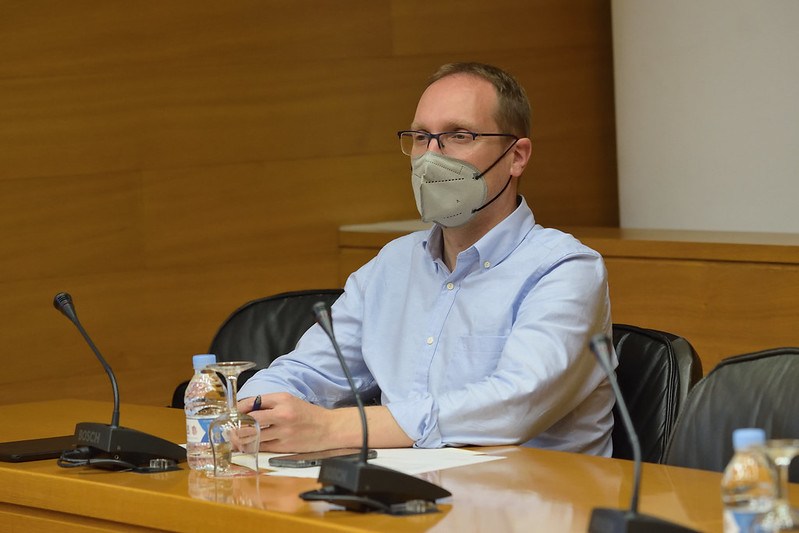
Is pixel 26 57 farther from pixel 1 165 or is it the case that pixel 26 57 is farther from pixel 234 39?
pixel 234 39

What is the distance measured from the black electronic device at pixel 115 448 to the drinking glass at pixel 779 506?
1.09 m

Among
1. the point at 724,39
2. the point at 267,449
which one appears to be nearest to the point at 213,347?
the point at 267,449

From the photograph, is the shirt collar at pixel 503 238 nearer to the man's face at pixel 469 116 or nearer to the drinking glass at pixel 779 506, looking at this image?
the man's face at pixel 469 116

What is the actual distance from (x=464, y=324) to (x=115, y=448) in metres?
0.74

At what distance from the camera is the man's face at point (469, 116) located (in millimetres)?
2535

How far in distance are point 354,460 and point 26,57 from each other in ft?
9.18

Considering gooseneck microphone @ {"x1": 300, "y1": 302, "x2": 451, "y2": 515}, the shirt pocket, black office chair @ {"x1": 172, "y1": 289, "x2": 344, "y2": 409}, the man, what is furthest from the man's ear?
gooseneck microphone @ {"x1": 300, "y1": 302, "x2": 451, "y2": 515}

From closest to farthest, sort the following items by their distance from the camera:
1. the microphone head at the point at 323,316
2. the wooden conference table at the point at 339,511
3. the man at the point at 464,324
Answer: the wooden conference table at the point at 339,511 < the microphone head at the point at 323,316 < the man at the point at 464,324

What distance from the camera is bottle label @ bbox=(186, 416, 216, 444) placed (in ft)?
6.75

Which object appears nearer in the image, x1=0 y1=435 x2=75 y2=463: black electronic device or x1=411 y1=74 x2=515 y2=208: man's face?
x1=0 y1=435 x2=75 y2=463: black electronic device

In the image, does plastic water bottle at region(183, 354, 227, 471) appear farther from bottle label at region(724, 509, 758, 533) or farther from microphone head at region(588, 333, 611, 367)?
bottle label at region(724, 509, 758, 533)

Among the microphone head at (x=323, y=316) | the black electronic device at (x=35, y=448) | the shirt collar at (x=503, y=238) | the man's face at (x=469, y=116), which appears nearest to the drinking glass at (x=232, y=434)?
the microphone head at (x=323, y=316)

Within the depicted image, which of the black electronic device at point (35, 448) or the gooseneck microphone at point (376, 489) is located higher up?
the gooseneck microphone at point (376, 489)

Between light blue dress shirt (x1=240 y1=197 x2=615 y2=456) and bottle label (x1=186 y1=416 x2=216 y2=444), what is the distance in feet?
1.09
